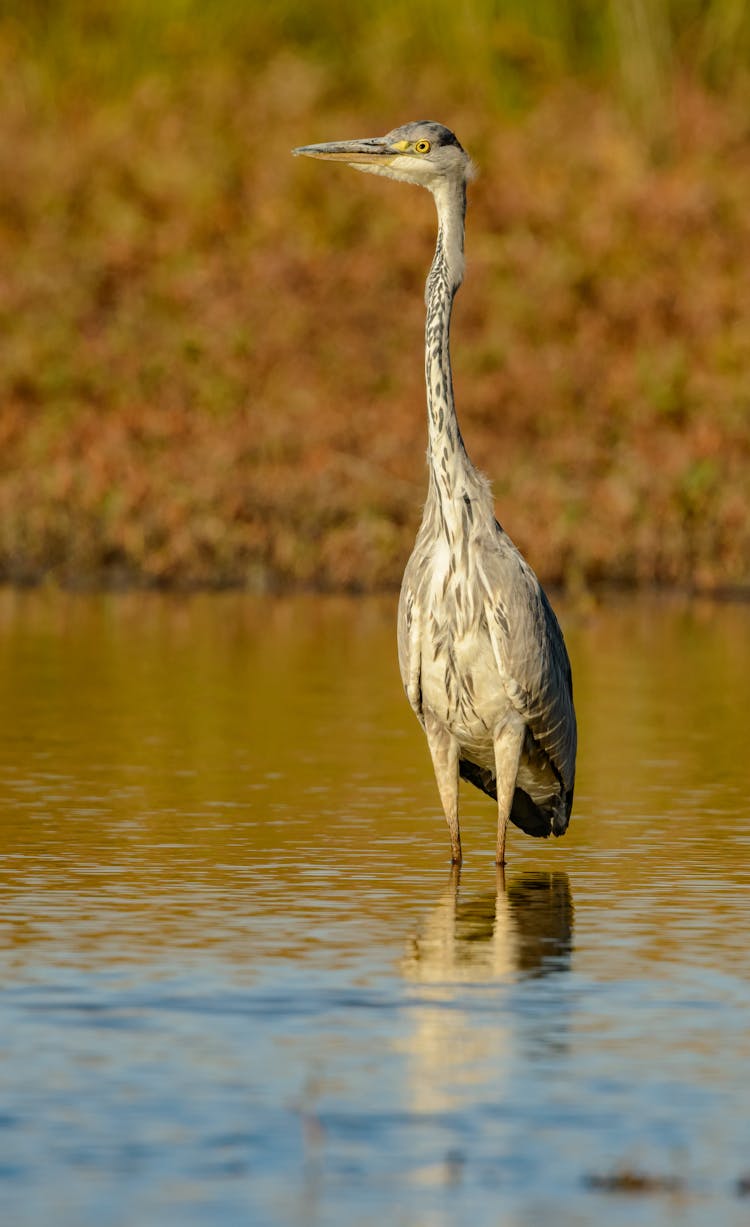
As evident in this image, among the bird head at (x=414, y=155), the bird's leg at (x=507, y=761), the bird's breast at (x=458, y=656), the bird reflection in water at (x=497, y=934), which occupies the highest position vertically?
the bird head at (x=414, y=155)

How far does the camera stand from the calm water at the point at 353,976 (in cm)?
512

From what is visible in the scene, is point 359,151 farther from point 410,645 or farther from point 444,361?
point 410,645

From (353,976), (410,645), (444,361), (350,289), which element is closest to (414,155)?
(444,361)

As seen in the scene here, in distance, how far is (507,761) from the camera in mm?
8938

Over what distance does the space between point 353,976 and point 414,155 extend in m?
4.05

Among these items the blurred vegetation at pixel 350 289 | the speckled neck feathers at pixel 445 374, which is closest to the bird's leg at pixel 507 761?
the speckled neck feathers at pixel 445 374

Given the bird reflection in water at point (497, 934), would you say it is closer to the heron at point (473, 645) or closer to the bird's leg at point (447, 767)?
the bird's leg at point (447, 767)

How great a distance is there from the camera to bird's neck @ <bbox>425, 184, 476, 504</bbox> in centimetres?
902

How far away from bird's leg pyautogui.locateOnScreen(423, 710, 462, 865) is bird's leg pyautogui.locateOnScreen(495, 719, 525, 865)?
0.15 m

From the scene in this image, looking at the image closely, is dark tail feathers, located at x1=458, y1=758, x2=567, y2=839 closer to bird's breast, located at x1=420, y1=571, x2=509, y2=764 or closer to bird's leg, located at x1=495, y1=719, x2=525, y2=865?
bird's leg, located at x1=495, y1=719, x2=525, y2=865

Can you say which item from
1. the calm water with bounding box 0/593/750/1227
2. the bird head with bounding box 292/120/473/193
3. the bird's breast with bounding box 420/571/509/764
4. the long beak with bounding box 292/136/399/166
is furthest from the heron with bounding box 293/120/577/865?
the long beak with bounding box 292/136/399/166

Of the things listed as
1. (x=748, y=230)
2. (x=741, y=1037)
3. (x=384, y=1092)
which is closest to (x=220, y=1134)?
(x=384, y=1092)

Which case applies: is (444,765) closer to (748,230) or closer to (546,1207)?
(546,1207)

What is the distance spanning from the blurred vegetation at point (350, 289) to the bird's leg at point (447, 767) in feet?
39.7
